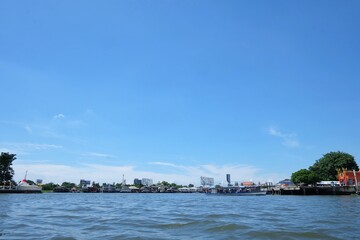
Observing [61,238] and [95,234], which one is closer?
[61,238]

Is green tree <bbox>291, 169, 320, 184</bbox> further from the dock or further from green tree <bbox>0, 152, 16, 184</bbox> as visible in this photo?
green tree <bbox>0, 152, 16, 184</bbox>

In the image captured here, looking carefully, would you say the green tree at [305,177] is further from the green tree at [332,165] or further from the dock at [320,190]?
the dock at [320,190]

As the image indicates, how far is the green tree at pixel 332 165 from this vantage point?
108 metres

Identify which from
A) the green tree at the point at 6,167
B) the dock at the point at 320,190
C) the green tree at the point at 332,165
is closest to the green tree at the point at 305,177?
the green tree at the point at 332,165

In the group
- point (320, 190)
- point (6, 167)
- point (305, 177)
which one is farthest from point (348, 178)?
point (6, 167)

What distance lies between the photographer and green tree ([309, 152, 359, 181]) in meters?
108

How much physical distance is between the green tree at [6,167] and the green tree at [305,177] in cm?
9302

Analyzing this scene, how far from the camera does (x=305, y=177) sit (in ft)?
350

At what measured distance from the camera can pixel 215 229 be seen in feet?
58.9

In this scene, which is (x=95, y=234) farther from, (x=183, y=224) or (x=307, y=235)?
(x=307, y=235)

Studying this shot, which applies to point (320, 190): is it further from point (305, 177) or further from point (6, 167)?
point (6, 167)

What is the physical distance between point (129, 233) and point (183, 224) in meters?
4.69

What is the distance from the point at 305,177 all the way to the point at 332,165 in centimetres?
1103

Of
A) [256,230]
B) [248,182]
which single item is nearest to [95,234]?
[256,230]
